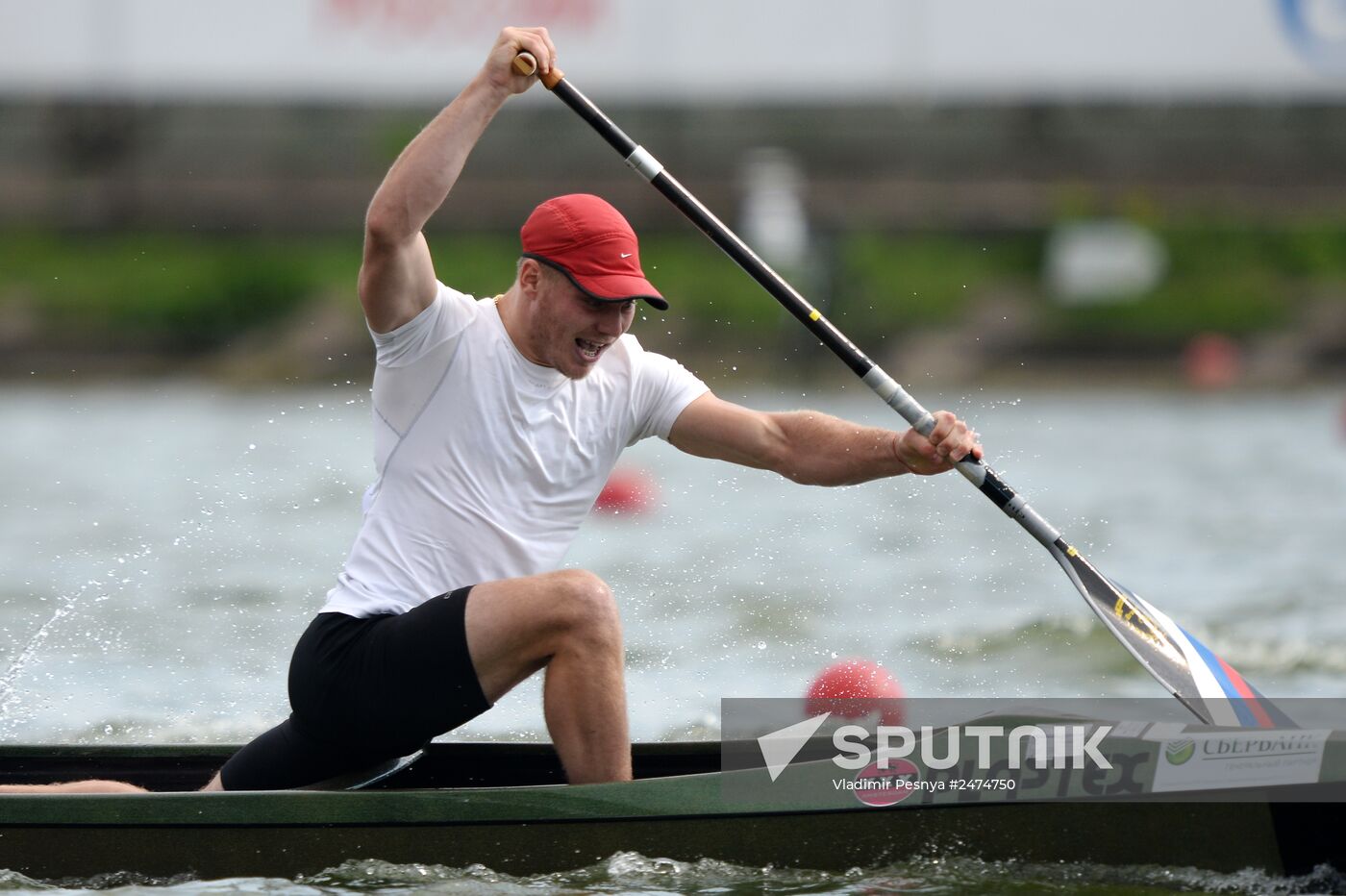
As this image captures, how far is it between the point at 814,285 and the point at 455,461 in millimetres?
15596

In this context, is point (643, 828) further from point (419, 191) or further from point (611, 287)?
point (419, 191)

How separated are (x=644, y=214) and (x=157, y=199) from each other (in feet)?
19.0

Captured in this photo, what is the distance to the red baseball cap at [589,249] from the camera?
14.0 ft

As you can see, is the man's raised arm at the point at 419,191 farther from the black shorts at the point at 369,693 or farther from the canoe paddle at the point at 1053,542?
the black shorts at the point at 369,693

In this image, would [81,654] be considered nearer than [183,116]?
Yes

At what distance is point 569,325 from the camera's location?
4332 mm

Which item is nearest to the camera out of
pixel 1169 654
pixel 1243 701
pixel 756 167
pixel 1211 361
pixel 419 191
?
pixel 419 191

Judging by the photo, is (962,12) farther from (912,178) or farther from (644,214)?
(644,214)

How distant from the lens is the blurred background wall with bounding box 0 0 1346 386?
1984 cm

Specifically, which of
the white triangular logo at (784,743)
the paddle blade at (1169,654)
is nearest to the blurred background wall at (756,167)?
the paddle blade at (1169,654)

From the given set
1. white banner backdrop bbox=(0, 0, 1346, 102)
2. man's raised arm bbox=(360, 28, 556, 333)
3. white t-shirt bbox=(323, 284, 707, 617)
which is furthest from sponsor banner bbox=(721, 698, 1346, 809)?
white banner backdrop bbox=(0, 0, 1346, 102)

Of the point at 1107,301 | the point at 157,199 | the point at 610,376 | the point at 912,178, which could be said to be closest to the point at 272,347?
the point at 157,199

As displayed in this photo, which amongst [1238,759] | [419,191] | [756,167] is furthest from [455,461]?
[756,167]

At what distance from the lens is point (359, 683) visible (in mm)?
4262
